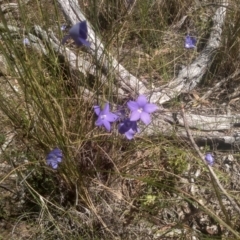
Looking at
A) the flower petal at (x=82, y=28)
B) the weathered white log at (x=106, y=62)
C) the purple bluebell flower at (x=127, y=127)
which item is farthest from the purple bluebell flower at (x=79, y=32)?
the weathered white log at (x=106, y=62)

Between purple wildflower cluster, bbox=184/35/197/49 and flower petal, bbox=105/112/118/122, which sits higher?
flower petal, bbox=105/112/118/122

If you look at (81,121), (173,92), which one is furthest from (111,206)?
(173,92)

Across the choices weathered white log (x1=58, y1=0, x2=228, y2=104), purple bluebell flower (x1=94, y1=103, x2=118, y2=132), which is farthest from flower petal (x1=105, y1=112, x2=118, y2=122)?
weathered white log (x1=58, y1=0, x2=228, y2=104)

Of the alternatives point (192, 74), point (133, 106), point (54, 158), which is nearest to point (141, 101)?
point (133, 106)

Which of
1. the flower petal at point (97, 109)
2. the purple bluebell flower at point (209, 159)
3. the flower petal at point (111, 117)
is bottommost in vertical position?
the purple bluebell flower at point (209, 159)

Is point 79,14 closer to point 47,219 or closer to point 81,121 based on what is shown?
point 81,121

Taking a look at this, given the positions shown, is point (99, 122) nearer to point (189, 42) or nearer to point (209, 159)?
point (209, 159)

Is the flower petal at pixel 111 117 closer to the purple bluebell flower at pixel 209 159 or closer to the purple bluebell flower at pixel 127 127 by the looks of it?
the purple bluebell flower at pixel 127 127

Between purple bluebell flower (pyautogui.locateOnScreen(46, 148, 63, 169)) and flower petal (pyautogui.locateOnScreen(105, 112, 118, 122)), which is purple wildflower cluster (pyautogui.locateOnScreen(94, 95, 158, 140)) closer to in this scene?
flower petal (pyautogui.locateOnScreen(105, 112, 118, 122))

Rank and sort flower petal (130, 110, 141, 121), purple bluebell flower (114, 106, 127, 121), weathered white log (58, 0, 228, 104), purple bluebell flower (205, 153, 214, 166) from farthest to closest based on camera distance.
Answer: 1. weathered white log (58, 0, 228, 104)
2. purple bluebell flower (205, 153, 214, 166)
3. purple bluebell flower (114, 106, 127, 121)
4. flower petal (130, 110, 141, 121)
